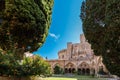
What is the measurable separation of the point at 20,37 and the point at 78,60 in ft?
135

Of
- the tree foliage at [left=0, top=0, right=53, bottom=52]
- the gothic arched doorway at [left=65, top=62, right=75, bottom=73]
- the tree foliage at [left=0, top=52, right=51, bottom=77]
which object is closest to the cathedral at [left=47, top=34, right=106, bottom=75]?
the gothic arched doorway at [left=65, top=62, right=75, bottom=73]

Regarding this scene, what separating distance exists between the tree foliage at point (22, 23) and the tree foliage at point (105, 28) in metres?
3.48

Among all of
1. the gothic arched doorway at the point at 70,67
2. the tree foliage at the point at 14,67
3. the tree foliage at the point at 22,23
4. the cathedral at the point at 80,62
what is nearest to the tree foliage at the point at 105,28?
the tree foliage at the point at 22,23

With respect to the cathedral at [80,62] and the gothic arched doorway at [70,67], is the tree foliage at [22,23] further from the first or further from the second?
the gothic arched doorway at [70,67]

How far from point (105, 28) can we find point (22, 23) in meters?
5.24

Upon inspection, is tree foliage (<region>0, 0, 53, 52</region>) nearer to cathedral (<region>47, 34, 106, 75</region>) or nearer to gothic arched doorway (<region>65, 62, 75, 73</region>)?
cathedral (<region>47, 34, 106, 75</region>)

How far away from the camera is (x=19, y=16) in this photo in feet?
30.5

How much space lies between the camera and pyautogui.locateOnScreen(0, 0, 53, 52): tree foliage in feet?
30.5

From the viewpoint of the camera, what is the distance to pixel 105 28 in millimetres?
12398

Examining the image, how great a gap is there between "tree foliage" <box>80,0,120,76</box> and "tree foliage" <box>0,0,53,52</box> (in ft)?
11.4

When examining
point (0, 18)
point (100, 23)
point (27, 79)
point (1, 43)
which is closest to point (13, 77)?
point (27, 79)

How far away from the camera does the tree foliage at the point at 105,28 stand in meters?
11.2

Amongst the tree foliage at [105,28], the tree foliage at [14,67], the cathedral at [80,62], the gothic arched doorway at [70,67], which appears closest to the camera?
the tree foliage at [105,28]

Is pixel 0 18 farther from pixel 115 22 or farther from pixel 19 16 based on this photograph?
pixel 115 22
